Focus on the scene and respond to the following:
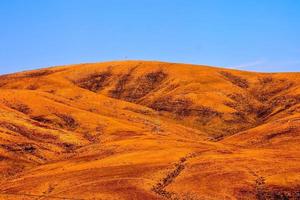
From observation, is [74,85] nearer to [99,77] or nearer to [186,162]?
[99,77]

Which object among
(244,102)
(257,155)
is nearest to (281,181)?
(257,155)

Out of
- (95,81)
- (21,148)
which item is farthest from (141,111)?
(21,148)

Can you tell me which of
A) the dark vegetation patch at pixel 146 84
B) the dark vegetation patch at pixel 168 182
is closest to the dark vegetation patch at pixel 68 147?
the dark vegetation patch at pixel 168 182

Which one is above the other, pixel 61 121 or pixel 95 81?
pixel 95 81

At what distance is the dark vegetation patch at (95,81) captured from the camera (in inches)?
6900

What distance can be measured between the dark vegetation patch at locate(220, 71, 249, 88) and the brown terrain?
0.34m

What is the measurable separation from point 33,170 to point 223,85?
92.9 meters

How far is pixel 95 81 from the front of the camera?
179 m

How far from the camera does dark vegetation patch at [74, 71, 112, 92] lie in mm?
175250

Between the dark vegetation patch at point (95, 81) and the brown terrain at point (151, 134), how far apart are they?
37 cm

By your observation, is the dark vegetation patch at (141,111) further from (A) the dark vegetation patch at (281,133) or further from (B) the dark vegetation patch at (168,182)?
(B) the dark vegetation patch at (168,182)

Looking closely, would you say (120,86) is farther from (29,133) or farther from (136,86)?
(29,133)

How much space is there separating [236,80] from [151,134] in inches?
2896

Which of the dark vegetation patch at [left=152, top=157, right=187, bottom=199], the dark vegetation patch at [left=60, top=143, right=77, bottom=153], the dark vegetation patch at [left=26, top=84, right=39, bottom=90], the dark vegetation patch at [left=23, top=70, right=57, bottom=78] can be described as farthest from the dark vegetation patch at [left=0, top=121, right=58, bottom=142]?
the dark vegetation patch at [left=23, top=70, right=57, bottom=78]
